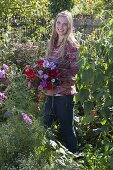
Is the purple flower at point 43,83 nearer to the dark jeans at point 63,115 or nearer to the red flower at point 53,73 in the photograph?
the red flower at point 53,73

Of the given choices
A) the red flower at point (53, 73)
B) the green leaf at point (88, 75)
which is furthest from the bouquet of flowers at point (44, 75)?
the green leaf at point (88, 75)

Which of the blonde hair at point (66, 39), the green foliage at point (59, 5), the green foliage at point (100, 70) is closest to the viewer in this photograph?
the green foliage at point (100, 70)

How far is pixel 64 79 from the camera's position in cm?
391

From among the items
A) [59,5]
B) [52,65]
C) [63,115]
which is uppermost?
[52,65]

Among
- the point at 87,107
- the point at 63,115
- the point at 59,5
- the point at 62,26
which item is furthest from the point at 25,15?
the point at 87,107

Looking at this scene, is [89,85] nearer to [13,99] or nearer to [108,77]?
[108,77]

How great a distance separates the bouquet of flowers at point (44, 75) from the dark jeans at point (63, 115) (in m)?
0.19

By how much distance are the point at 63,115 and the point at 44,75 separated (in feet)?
1.57

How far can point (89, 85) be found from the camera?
3.13m

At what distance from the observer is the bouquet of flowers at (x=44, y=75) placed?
3825 millimetres

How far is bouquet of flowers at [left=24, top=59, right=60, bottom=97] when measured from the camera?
3825 mm

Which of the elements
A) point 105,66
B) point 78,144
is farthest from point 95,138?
point 105,66

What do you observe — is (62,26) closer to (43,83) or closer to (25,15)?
(43,83)

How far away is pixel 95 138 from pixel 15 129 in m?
1.52
